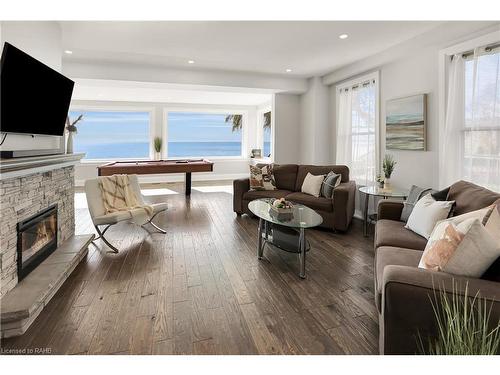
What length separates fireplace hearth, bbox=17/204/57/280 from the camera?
2365 mm

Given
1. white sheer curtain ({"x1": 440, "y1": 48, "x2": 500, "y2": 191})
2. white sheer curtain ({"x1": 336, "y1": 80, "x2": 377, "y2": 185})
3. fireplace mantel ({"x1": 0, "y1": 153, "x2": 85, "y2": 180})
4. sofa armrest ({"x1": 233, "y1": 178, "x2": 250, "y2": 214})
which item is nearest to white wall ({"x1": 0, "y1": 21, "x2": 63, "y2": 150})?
fireplace mantel ({"x1": 0, "y1": 153, "x2": 85, "y2": 180})

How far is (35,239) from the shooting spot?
2.62 metres

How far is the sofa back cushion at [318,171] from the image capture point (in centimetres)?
480

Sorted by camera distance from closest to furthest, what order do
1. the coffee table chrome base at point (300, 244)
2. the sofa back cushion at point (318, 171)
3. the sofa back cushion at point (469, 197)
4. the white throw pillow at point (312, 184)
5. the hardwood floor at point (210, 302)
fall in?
the hardwood floor at point (210, 302), the sofa back cushion at point (469, 197), the coffee table chrome base at point (300, 244), the white throw pillow at point (312, 184), the sofa back cushion at point (318, 171)

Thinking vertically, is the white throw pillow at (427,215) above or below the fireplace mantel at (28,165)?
below

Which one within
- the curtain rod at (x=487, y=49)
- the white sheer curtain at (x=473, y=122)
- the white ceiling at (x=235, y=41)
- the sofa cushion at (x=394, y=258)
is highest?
the white ceiling at (x=235, y=41)

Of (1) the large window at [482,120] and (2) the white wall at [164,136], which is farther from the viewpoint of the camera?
(2) the white wall at [164,136]

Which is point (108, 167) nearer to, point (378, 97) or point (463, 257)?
point (378, 97)

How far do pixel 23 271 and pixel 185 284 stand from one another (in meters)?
1.28

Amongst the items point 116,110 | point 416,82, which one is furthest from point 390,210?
point 116,110

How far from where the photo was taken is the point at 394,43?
3.98m

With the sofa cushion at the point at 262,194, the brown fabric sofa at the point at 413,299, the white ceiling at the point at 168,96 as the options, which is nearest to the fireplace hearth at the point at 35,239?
the brown fabric sofa at the point at 413,299

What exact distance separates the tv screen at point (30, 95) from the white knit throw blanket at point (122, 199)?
90 centimetres

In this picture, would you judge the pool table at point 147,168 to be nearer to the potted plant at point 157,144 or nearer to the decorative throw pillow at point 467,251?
the potted plant at point 157,144
